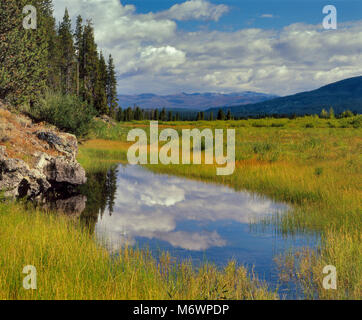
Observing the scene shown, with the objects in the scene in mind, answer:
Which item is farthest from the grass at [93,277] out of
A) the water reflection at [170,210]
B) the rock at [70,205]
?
the rock at [70,205]

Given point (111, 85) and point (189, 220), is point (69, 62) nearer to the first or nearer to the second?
point (111, 85)

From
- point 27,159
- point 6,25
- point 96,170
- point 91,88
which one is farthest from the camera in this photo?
point 91,88

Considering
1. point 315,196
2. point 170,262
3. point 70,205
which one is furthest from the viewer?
point 70,205

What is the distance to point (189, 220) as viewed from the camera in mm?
13070

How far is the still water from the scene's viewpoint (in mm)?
9281

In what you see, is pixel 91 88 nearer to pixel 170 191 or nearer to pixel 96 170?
pixel 96 170

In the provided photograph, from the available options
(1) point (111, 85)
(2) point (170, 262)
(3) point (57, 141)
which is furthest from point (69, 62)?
(2) point (170, 262)

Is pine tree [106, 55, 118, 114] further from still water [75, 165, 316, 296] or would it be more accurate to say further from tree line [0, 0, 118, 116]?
still water [75, 165, 316, 296]

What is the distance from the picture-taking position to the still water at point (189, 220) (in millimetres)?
9281

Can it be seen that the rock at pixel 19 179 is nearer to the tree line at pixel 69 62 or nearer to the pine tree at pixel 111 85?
the tree line at pixel 69 62

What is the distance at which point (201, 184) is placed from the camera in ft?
65.2
